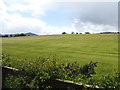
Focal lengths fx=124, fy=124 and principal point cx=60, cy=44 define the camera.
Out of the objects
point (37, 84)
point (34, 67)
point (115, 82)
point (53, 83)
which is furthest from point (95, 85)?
point (34, 67)

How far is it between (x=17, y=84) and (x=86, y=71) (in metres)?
2.67

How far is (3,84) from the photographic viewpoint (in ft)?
17.5

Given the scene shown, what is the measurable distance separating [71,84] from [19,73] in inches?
89.3

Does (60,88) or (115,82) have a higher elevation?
(115,82)

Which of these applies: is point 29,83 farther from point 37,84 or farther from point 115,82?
point 115,82

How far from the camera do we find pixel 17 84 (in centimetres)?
475

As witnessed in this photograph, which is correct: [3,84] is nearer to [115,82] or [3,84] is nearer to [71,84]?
[71,84]

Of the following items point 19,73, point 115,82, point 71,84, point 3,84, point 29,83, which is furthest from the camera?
point 3,84

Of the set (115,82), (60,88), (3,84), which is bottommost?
(3,84)

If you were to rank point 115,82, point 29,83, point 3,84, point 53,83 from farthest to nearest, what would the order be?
point 3,84, point 29,83, point 53,83, point 115,82

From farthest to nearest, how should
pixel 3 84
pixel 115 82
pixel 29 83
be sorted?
pixel 3 84, pixel 29 83, pixel 115 82

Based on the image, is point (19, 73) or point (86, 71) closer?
point (86, 71)

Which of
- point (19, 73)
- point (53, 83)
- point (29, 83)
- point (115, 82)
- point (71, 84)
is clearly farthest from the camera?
point (19, 73)

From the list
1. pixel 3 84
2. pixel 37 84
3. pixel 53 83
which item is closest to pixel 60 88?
pixel 53 83
